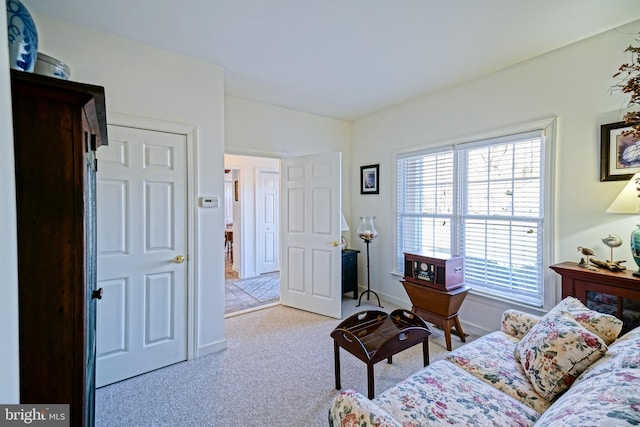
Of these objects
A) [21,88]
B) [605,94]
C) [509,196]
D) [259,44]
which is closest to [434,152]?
[509,196]

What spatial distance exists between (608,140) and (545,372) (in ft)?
6.12

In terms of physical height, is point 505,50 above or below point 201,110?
above

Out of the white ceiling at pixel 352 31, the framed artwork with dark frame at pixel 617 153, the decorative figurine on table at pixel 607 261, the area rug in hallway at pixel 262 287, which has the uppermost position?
the white ceiling at pixel 352 31

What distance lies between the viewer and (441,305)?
9.02 ft

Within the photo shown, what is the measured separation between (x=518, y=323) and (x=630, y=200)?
3.51ft

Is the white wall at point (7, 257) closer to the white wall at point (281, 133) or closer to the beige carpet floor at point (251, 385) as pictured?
the beige carpet floor at point (251, 385)

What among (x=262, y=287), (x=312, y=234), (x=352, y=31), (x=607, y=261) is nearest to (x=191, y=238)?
(x=312, y=234)

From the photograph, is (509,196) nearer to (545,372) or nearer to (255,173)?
(545,372)

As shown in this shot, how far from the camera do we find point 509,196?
2.80m

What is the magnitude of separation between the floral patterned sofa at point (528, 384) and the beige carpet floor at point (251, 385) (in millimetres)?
760

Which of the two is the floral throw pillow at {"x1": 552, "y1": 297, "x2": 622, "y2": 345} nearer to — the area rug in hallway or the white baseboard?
the white baseboard

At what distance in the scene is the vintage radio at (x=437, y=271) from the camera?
2.78 meters

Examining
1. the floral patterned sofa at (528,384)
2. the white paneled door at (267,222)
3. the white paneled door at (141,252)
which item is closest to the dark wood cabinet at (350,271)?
the white paneled door at (267,222)

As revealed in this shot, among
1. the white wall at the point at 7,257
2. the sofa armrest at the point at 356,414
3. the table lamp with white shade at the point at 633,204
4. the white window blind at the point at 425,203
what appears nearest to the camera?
the white wall at the point at 7,257
